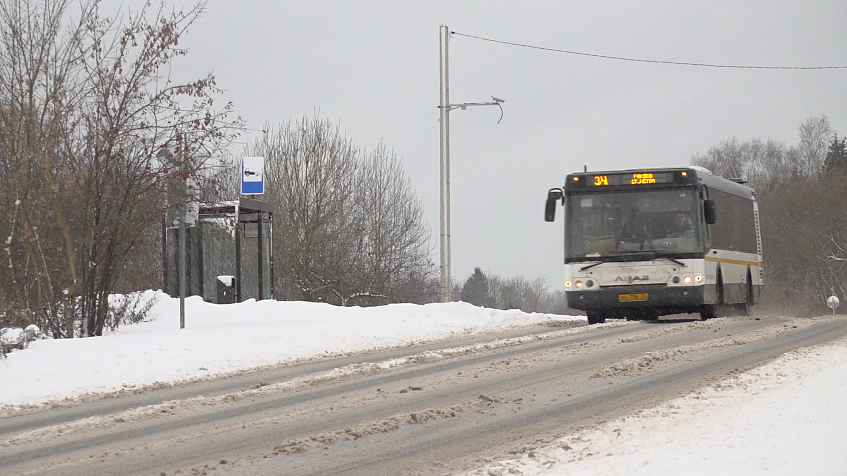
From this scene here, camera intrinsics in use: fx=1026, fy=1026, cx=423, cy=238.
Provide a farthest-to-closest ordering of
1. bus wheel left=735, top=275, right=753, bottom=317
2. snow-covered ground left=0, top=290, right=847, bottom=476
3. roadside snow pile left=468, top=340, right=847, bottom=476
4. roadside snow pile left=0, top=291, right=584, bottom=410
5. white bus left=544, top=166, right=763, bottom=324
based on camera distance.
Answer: bus wheel left=735, top=275, right=753, bottom=317 → white bus left=544, top=166, right=763, bottom=324 → roadside snow pile left=0, top=291, right=584, bottom=410 → snow-covered ground left=0, top=290, right=847, bottom=476 → roadside snow pile left=468, top=340, right=847, bottom=476

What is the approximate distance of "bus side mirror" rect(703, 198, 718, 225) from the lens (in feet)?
67.3

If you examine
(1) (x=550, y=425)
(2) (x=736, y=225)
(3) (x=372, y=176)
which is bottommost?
(1) (x=550, y=425)

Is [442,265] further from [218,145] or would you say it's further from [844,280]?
[844,280]

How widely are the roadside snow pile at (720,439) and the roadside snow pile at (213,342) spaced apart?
5.60 meters

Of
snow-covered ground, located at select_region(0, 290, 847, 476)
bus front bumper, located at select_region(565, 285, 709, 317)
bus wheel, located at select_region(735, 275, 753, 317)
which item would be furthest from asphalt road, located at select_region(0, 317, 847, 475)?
bus wheel, located at select_region(735, 275, 753, 317)

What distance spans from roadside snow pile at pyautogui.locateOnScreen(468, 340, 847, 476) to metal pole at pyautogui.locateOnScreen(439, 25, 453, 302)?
17654 mm

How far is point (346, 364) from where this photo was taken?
13.1m

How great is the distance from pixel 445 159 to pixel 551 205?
25.0 ft

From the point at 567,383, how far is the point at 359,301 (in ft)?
96.6

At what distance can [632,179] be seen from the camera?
20.8m

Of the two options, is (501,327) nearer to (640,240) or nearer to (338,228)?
(640,240)

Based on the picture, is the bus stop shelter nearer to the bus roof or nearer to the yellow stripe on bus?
the bus roof

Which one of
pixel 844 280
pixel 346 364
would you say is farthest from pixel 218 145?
pixel 844 280

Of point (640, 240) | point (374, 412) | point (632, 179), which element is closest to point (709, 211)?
point (640, 240)
